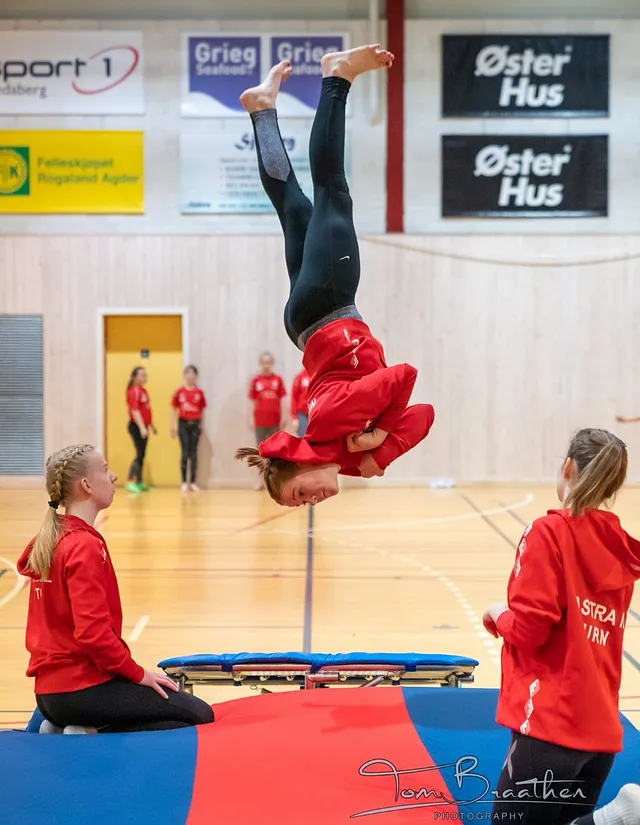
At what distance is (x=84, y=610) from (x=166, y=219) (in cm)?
1041

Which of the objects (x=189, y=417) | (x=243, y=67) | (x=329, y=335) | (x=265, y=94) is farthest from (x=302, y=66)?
(x=329, y=335)

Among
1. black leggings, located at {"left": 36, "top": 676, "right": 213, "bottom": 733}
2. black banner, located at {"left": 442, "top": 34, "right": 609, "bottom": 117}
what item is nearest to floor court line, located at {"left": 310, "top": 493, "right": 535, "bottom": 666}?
black leggings, located at {"left": 36, "top": 676, "right": 213, "bottom": 733}

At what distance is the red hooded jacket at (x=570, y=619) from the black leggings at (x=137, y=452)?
10.3 m

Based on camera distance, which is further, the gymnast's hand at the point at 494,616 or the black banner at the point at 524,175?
the black banner at the point at 524,175

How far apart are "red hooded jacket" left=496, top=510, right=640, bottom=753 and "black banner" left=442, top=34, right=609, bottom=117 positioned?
11.4 metres

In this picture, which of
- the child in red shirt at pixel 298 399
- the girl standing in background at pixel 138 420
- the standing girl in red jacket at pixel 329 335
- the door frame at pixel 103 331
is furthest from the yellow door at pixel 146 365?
the standing girl in red jacket at pixel 329 335

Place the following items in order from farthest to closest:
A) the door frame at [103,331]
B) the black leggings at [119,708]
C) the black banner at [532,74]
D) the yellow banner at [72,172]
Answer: the door frame at [103,331] < the yellow banner at [72,172] < the black banner at [532,74] < the black leggings at [119,708]

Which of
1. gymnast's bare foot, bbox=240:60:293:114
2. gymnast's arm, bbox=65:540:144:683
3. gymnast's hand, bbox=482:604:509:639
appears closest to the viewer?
gymnast's hand, bbox=482:604:509:639

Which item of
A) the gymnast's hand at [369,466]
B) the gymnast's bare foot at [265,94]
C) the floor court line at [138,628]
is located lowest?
the floor court line at [138,628]

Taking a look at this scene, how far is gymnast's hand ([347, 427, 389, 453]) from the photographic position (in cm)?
364

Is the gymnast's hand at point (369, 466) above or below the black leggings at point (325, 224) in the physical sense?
below

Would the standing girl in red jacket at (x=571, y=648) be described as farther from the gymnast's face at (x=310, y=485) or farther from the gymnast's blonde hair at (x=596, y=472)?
the gymnast's face at (x=310, y=485)

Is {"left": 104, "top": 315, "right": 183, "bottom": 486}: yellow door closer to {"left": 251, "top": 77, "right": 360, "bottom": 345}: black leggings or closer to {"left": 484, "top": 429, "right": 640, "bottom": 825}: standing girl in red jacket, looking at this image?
{"left": 251, "top": 77, "right": 360, "bottom": 345}: black leggings

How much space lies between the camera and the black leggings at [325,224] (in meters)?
4.02
